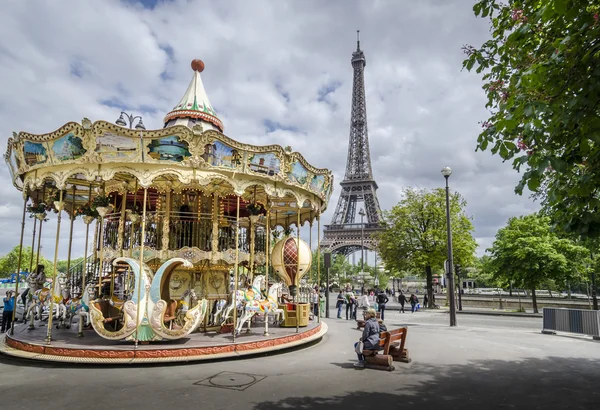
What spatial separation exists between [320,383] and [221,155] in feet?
22.3

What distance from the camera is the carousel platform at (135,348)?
8.96 m

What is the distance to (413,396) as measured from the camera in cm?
676

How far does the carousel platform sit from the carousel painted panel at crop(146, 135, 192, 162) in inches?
198

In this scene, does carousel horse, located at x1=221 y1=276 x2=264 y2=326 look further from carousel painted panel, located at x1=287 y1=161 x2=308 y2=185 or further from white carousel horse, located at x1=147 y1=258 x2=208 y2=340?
carousel painted panel, located at x1=287 y1=161 x2=308 y2=185

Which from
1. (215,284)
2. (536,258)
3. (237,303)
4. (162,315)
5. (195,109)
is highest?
(195,109)

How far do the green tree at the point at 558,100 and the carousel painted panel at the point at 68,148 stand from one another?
32.3ft

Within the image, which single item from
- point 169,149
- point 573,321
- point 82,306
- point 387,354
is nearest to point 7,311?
point 82,306

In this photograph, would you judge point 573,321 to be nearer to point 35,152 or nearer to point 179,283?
point 179,283

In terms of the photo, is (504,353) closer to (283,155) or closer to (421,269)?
(283,155)

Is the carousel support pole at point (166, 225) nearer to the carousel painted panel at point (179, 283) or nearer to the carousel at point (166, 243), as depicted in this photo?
the carousel at point (166, 243)

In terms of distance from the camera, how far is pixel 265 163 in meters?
12.0

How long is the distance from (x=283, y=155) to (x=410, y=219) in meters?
23.2

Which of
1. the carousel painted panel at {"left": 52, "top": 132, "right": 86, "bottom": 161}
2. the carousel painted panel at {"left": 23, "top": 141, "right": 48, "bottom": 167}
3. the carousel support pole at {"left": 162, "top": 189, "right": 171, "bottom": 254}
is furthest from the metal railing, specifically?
the carousel painted panel at {"left": 23, "top": 141, "right": 48, "bottom": 167}

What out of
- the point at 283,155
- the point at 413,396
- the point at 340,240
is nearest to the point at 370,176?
the point at 340,240
